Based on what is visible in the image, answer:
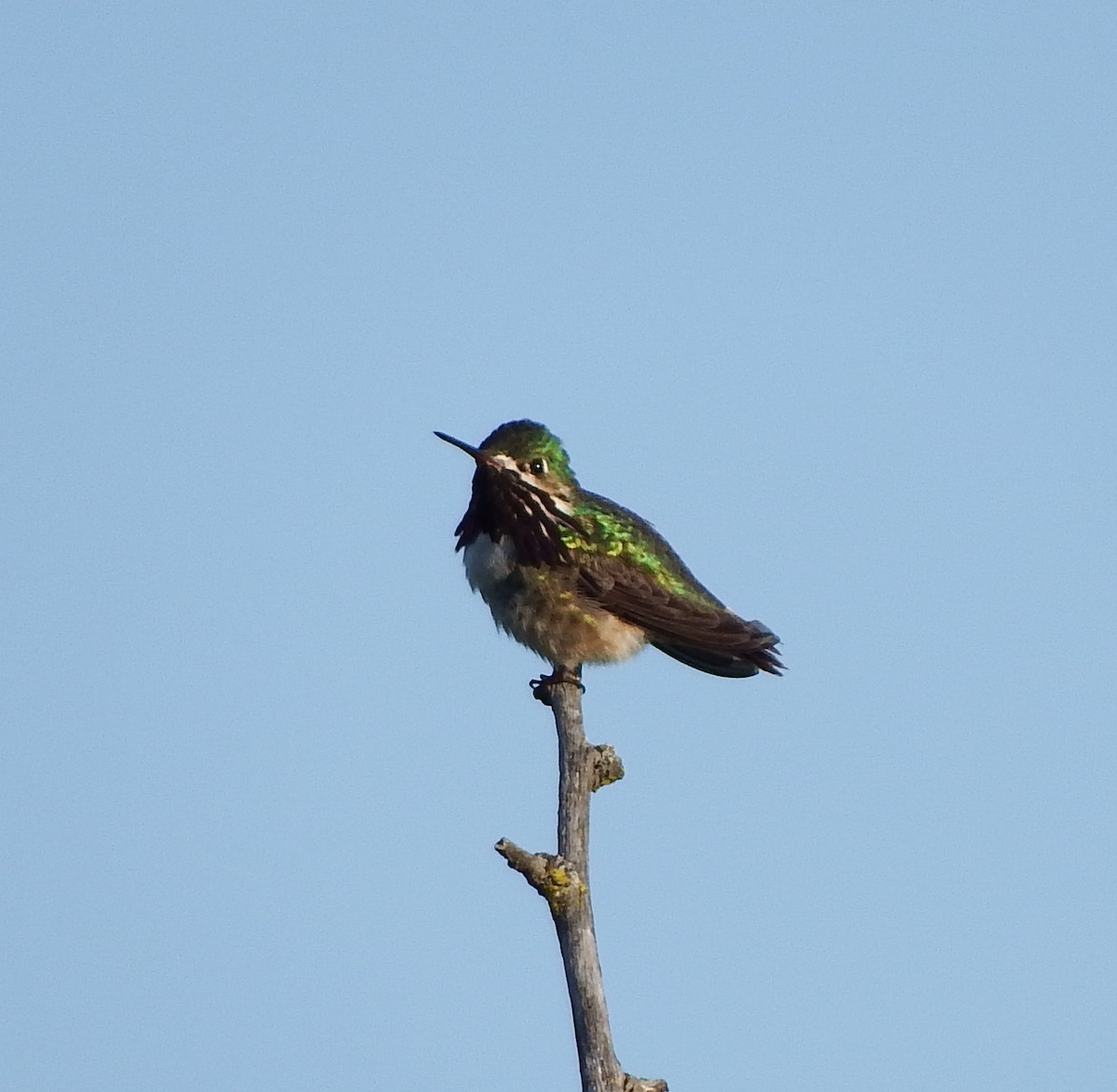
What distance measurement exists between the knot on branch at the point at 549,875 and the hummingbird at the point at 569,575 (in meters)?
3.65

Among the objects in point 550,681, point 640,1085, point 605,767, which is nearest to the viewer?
point 640,1085

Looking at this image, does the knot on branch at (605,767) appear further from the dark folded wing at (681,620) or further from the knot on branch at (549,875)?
the dark folded wing at (681,620)

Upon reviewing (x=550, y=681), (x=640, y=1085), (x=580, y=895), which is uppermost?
(x=550, y=681)

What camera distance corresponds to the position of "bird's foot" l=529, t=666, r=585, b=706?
422 inches

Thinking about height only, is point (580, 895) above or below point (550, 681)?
below

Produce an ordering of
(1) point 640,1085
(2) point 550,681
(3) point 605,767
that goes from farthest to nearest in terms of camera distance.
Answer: (2) point 550,681, (3) point 605,767, (1) point 640,1085

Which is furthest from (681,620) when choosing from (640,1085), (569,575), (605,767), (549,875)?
(640,1085)

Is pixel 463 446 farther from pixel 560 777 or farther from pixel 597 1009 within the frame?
pixel 597 1009

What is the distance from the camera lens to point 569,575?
36.6 feet

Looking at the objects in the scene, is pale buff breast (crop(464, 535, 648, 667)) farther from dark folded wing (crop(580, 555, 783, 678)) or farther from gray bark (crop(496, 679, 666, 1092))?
gray bark (crop(496, 679, 666, 1092))

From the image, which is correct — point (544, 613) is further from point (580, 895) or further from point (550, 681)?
point (580, 895)

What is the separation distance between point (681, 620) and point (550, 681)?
1.14 m

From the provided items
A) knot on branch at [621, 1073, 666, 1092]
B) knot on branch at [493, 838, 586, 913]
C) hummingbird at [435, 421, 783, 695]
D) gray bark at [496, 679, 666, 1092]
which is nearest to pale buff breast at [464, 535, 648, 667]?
hummingbird at [435, 421, 783, 695]

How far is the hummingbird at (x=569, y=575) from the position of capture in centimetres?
1111
